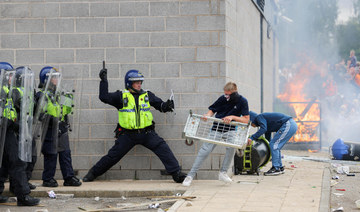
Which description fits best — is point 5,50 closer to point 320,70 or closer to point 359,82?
point 359,82

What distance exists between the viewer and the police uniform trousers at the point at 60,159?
9.69 meters

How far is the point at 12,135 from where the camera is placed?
324 inches

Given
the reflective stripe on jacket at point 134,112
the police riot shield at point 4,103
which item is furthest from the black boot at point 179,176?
the police riot shield at point 4,103

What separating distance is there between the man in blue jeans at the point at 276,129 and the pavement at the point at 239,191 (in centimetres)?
24

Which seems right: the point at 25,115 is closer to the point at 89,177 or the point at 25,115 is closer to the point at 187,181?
the point at 89,177

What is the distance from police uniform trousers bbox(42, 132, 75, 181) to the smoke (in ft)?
34.6

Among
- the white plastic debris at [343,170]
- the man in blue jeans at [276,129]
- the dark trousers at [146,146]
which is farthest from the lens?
the white plastic debris at [343,170]

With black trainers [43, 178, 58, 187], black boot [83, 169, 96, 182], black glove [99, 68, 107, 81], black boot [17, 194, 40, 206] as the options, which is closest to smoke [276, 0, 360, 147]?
black boot [83, 169, 96, 182]

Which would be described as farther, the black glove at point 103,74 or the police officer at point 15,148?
the black glove at point 103,74

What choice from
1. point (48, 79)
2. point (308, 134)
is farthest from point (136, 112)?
point (308, 134)

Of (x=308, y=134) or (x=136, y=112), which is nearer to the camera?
(x=136, y=112)

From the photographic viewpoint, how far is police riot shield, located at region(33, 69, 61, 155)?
30.0 ft

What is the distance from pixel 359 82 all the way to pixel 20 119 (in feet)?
85.1

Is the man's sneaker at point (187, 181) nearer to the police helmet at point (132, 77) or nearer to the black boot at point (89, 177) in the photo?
the black boot at point (89, 177)
